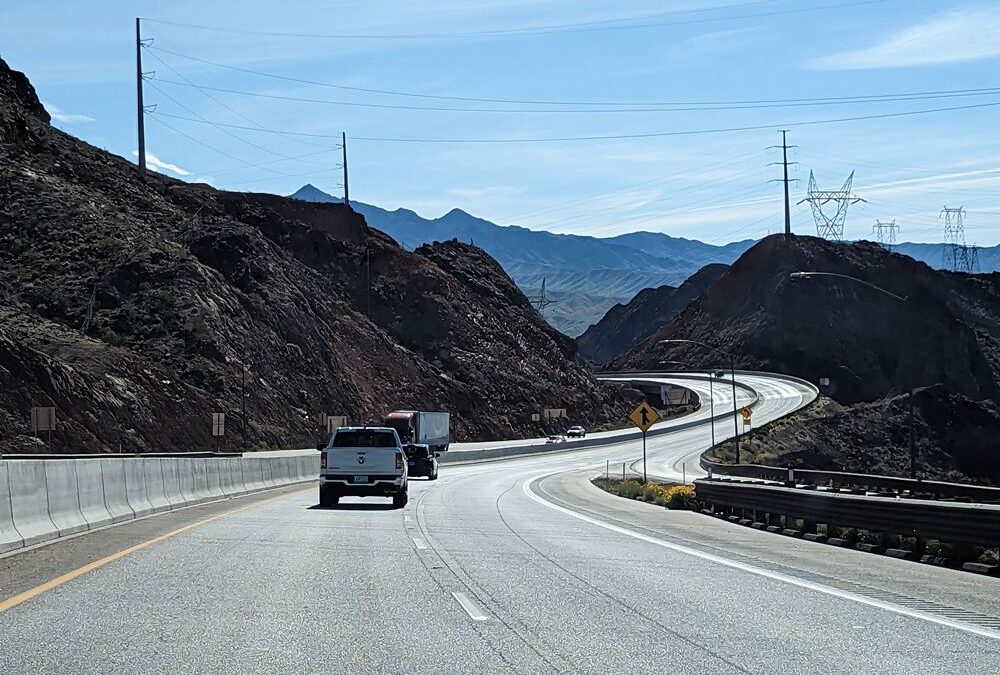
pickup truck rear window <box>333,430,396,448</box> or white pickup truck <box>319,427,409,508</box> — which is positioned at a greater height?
pickup truck rear window <box>333,430,396,448</box>

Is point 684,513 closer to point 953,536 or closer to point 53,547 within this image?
point 953,536

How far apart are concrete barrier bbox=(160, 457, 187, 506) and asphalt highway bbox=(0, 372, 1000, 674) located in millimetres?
4569

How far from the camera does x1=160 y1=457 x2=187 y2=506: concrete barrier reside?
80.4 ft

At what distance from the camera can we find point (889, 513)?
17391 mm

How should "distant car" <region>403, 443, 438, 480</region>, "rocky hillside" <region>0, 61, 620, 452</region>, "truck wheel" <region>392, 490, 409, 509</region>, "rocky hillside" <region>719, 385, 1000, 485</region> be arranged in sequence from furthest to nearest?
1. "rocky hillside" <region>719, 385, 1000, 485</region>
2. "rocky hillside" <region>0, 61, 620, 452</region>
3. "distant car" <region>403, 443, 438, 480</region>
4. "truck wheel" <region>392, 490, 409, 509</region>

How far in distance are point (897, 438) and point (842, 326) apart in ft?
160

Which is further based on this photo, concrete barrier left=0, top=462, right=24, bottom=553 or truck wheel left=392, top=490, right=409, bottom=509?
truck wheel left=392, top=490, right=409, bottom=509

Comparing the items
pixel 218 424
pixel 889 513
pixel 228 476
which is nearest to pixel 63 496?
pixel 889 513

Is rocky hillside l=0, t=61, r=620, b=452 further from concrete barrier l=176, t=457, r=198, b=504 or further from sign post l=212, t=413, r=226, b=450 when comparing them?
concrete barrier l=176, t=457, r=198, b=504

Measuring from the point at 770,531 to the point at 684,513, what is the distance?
5.87 m

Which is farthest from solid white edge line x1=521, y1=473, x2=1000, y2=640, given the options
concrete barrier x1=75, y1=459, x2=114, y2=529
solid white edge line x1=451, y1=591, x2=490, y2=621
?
concrete barrier x1=75, y1=459, x2=114, y2=529

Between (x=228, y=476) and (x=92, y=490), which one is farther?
(x=228, y=476)

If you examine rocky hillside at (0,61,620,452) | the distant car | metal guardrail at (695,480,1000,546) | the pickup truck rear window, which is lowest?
the distant car

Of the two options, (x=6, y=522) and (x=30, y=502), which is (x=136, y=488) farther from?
(x=6, y=522)
